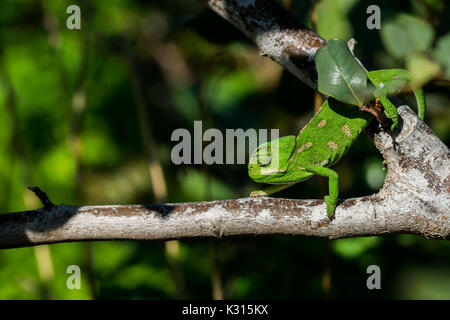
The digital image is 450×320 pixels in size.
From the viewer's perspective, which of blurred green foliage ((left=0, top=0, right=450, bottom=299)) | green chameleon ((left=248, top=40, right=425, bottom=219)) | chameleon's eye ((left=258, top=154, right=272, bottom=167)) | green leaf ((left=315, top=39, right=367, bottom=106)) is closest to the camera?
green leaf ((left=315, top=39, right=367, bottom=106))

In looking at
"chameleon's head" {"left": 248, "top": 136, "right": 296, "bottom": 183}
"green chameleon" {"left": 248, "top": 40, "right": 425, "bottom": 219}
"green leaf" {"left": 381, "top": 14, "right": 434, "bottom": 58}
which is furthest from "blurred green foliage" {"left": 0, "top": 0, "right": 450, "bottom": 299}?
"chameleon's head" {"left": 248, "top": 136, "right": 296, "bottom": 183}

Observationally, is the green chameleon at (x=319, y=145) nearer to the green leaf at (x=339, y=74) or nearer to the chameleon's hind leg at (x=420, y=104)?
the chameleon's hind leg at (x=420, y=104)

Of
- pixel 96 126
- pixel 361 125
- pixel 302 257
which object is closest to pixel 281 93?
pixel 361 125

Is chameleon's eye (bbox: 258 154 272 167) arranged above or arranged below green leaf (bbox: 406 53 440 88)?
below

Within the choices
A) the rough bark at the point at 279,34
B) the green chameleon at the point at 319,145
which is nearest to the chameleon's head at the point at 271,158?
the green chameleon at the point at 319,145

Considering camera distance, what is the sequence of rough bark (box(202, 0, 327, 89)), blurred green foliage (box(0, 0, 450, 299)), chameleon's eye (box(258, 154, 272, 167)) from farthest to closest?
blurred green foliage (box(0, 0, 450, 299)), chameleon's eye (box(258, 154, 272, 167)), rough bark (box(202, 0, 327, 89))

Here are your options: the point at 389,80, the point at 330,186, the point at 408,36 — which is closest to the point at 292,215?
the point at 330,186

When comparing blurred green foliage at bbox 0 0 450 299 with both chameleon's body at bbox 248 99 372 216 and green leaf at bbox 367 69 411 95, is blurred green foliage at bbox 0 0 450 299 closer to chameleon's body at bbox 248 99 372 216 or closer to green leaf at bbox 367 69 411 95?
green leaf at bbox 367 69 411 95
